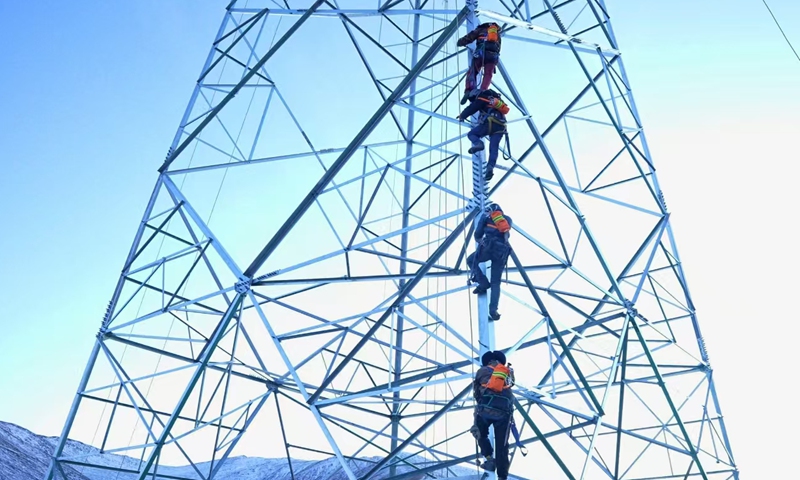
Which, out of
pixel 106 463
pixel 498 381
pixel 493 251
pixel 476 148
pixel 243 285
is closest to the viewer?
pixel 498 381

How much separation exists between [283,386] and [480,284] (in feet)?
23.8

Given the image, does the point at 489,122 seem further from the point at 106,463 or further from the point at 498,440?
the point at 106,463

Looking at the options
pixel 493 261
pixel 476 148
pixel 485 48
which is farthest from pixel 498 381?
pixel 485 48

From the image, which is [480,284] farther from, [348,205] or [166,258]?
[166,258]

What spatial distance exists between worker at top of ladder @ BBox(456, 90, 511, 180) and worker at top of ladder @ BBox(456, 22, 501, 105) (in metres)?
0.38

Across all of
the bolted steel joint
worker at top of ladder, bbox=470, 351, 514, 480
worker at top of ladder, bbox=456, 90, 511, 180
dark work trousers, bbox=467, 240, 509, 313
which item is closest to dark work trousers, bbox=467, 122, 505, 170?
worker at top of ladder, bbox=456, 90, 511, 180

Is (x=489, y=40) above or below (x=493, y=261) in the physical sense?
above

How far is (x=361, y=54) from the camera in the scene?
16094 mm

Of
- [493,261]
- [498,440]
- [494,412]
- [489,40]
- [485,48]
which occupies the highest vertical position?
[489,40]

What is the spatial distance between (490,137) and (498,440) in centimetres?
451

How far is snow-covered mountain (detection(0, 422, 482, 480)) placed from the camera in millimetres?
25109

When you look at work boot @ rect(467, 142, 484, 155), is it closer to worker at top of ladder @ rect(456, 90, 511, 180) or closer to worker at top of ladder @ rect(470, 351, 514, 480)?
worker at top of ladder @ rect(456, 90, 511, 180)

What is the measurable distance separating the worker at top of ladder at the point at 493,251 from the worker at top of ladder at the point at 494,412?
3.64 ft

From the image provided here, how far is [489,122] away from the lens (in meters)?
10.9
